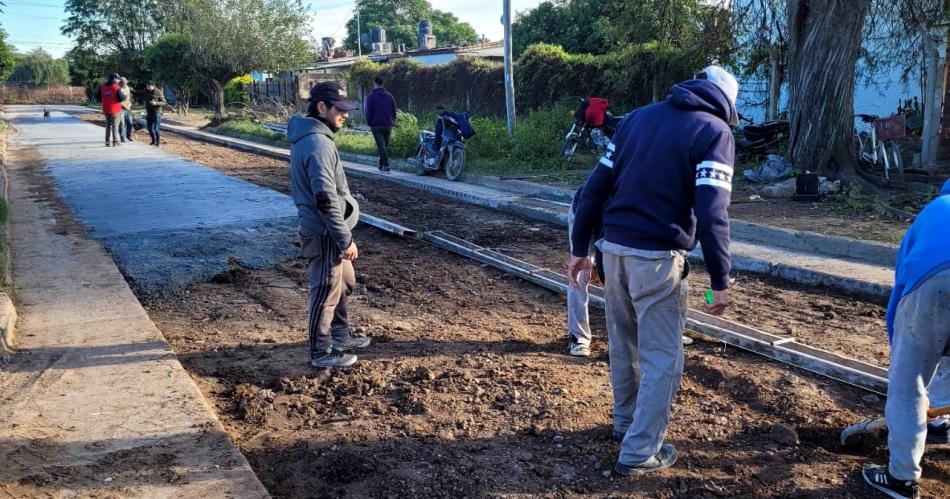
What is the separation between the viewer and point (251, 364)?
5.30 metres

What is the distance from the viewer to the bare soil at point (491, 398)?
367cm

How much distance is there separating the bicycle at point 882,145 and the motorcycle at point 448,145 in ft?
22.3

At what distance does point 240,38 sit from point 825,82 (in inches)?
1230

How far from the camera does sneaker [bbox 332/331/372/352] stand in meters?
5.41

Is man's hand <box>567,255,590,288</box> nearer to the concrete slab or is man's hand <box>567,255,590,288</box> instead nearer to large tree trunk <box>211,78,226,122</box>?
the concrete slab

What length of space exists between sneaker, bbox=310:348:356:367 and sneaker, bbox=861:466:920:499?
306 cm

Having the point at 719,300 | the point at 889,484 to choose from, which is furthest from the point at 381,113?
the point at 889,484

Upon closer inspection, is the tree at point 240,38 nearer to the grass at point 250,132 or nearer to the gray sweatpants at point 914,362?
the grass at point 250,132

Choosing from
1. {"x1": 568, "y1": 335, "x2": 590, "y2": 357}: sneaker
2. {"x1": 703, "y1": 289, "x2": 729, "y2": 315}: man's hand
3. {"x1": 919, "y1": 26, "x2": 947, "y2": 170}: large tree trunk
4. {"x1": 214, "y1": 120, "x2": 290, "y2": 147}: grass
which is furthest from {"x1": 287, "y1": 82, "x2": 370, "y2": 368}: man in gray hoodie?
{"x1": 214, "y1": 120, "x2": 290, "y2": 147}: grass

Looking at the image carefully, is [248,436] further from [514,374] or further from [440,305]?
[440,305]

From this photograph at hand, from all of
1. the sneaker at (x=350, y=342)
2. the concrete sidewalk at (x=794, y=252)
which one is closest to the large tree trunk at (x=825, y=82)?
the concrete sidewalk at (x=794, y=252)

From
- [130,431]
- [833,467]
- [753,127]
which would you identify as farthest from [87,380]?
[753,127]

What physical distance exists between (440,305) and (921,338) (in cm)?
413

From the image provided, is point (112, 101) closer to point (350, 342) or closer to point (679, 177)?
point (350, 342)
